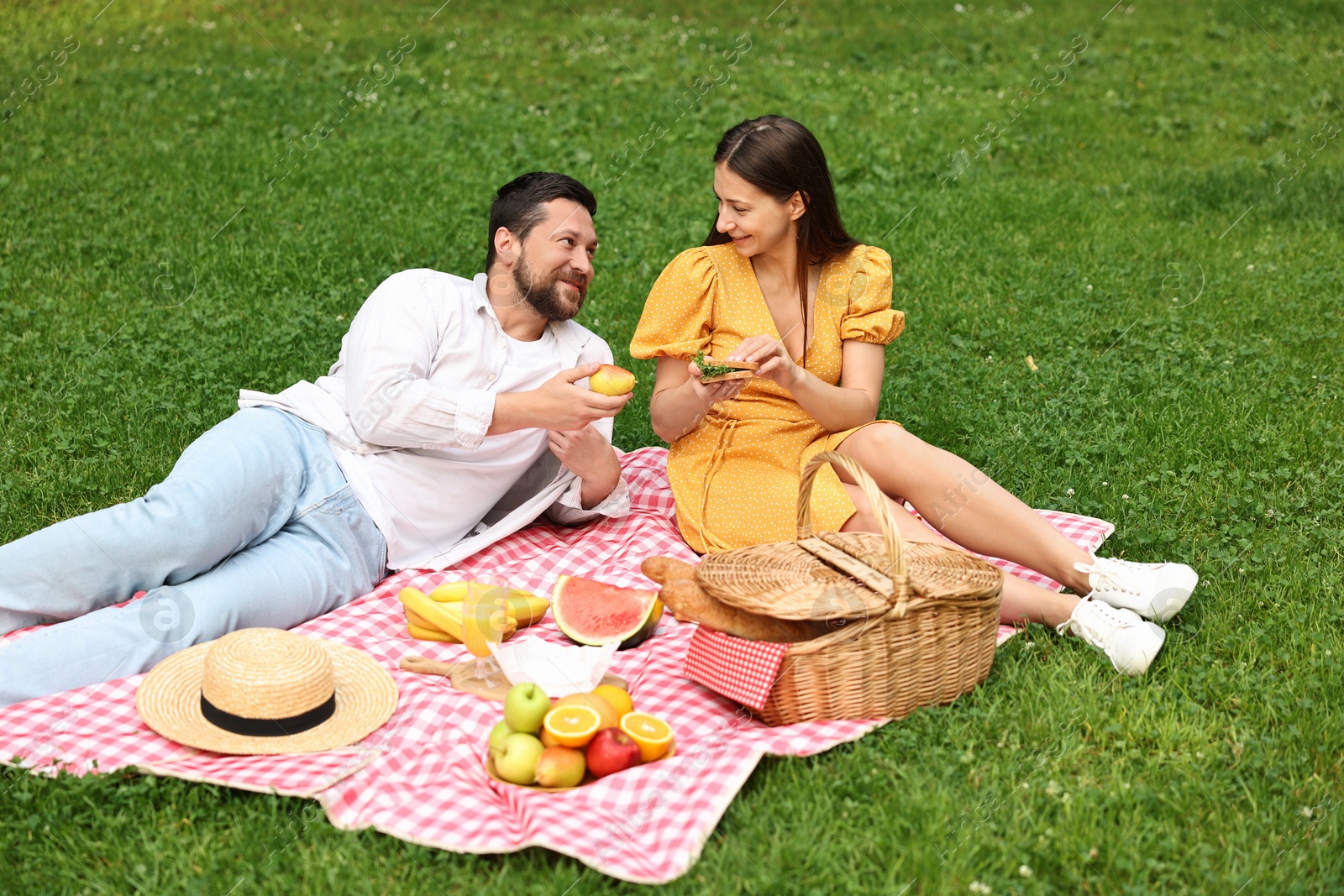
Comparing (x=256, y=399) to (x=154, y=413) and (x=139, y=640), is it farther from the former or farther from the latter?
(x=154, y=413)

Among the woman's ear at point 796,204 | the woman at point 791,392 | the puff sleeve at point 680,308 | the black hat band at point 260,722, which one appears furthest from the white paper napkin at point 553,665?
the woman's ear at point 796,204

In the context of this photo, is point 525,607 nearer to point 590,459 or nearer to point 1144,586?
point 590,459

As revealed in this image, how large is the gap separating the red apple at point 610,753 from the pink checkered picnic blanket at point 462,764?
0.04m

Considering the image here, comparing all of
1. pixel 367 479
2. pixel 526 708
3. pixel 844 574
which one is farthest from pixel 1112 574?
pixel 367 479

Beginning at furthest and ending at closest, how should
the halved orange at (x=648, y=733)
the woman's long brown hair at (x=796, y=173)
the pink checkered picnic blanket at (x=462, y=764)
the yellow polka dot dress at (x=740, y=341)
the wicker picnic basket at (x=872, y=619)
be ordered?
1. the yellow polka dot dress at (x=740, y=341)
2. the woman's long brown hair at (x=796, y=173)
3. the wicker picnic basket at (x=872, y=619)
4. the halved orange at (x=648, y=733)
5. the pink checkered picnic blanket at (x=462, y=764)

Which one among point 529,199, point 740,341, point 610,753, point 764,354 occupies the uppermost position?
point 529,199

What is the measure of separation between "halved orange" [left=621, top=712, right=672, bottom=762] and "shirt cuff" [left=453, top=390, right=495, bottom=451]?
144 centimetres

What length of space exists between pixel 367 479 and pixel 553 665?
48.8 inches

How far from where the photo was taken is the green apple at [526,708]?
3445mm

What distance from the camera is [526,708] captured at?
3443 millimetres

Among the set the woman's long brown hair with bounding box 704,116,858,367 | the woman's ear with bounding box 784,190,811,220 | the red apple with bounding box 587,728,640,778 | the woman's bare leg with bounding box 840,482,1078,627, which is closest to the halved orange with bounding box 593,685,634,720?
the red apple with bounding box 587,728,640,778

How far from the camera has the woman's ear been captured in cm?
479

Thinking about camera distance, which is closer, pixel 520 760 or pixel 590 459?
pixel 520 760

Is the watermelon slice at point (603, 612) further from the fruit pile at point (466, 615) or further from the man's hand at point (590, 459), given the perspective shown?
the man's hand at point (590, 459)
